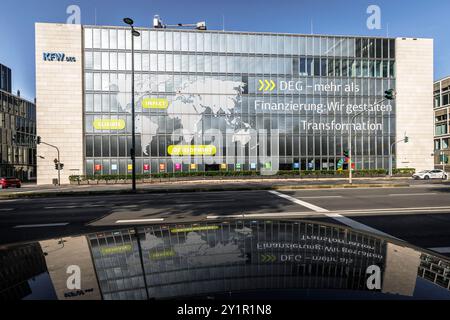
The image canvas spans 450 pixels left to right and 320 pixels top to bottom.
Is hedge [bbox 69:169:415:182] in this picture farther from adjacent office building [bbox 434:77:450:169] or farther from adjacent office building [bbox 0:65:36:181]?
adjacent office building [bbox 434:77:450:169]

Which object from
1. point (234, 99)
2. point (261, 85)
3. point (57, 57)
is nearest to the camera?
point (57, 57)

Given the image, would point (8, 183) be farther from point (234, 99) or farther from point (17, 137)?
point (17, 137)

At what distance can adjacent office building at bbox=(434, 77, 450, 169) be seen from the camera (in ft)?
188

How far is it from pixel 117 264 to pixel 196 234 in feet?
4.13

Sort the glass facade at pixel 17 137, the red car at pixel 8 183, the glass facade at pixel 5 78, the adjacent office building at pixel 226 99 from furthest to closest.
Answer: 1. the glass facade at pixel 5 78
2. the glass facade at pixel 17 137
3. the adjacent office building at pixel 226 99
4. the red car at pixel 8 183

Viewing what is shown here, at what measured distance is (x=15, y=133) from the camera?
52.5 m

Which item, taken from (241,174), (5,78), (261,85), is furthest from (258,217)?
(5,78)

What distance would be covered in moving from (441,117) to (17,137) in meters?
99.2

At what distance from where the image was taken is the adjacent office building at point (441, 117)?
2255 inches

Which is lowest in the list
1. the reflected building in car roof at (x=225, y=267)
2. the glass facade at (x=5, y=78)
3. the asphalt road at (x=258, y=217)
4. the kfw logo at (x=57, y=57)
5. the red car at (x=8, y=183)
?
the red car at (x=8, y=183)

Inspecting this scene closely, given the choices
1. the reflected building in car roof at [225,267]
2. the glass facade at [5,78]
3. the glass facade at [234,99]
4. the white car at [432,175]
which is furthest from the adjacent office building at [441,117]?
the glass facade at [5,78]

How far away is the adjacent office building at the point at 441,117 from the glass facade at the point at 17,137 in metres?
92.6

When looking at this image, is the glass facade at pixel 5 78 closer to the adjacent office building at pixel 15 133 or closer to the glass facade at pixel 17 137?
the adjacent office building at pixel 15 133

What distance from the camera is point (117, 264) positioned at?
254 cm
